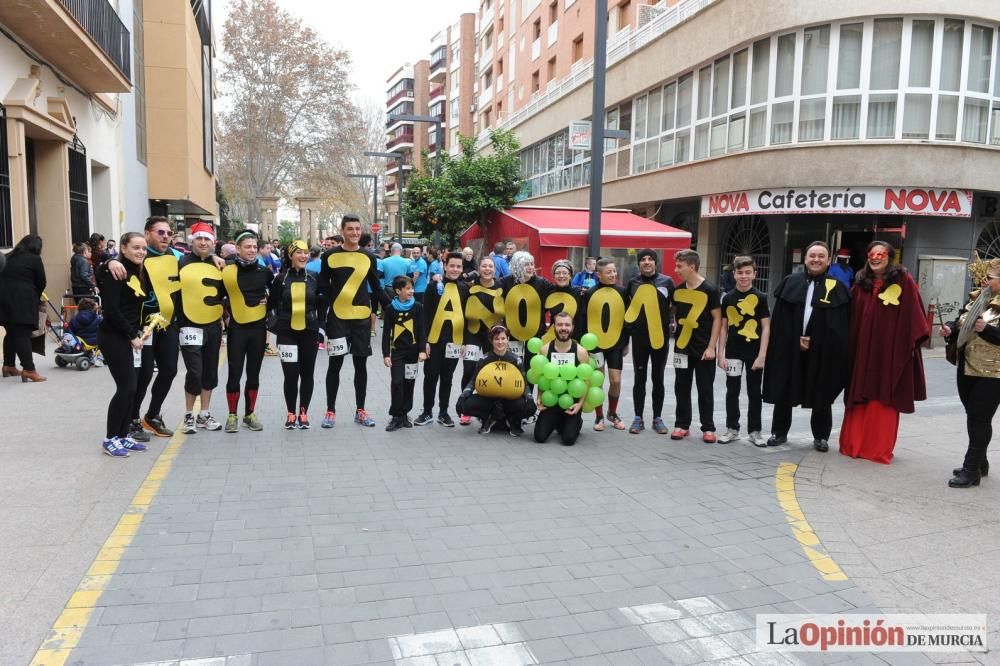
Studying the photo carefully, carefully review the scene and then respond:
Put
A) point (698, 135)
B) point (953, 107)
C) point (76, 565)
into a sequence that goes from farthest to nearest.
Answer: point (698, 135), point (953, 107), point (76, 565)

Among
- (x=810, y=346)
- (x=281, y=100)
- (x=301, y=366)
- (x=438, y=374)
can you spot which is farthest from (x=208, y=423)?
(x=281, y=100)

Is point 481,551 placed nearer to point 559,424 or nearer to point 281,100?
point 559,424

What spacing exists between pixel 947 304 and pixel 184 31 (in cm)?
2534

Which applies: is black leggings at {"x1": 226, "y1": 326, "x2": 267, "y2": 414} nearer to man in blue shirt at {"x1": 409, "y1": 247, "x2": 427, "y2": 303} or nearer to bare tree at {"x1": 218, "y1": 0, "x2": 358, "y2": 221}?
man in blue shirt at {"x1": 409, "y1": 247, "x2": 427, "y2": 303}

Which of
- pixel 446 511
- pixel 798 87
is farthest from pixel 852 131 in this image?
pixel 446 511

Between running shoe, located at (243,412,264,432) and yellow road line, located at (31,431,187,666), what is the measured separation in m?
1.49

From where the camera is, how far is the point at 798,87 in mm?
16750

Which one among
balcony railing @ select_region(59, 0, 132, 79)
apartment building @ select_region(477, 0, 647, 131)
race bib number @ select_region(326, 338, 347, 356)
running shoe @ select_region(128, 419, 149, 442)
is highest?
apartment building @ select_region(477, 0, 647, 131)

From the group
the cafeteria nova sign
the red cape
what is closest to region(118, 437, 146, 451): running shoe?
the red cape

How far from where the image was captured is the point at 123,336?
621 centimetres

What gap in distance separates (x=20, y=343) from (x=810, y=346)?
9592 millimetres

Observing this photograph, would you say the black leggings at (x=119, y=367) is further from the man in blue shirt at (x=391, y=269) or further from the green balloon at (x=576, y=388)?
the man in blue shirt at (x=391, y=269)

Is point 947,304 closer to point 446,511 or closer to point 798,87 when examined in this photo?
point 798,87

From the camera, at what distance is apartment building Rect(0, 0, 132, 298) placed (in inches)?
483
